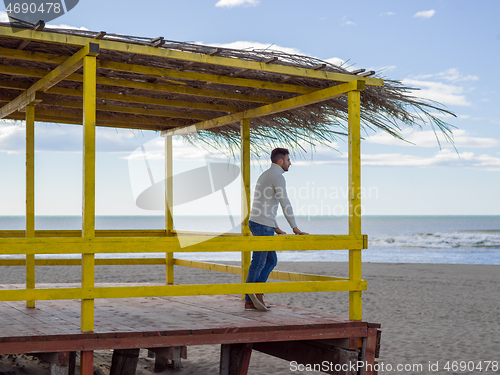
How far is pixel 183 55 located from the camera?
14.9ft

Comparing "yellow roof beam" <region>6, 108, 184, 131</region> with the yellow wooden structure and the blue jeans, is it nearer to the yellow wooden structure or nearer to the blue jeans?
the yellow wooden structure

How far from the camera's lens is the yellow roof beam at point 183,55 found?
13.2 feet

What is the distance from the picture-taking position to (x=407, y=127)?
6199mm

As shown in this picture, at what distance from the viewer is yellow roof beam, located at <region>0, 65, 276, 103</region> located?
5074 millimetres

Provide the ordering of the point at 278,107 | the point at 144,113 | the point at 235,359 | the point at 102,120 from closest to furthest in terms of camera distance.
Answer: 1. the point at 235,359
2. the point at 278,107
3. the point at 144,113
4. the point at 102,120

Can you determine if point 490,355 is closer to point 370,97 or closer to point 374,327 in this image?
point 374,327

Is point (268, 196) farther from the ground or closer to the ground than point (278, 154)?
closer to the ground

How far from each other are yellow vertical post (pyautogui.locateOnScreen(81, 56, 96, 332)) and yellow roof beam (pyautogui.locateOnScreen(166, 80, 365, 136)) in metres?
2.27

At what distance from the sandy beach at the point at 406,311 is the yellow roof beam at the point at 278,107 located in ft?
10.7

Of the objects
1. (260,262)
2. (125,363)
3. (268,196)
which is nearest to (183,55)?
(268,196)

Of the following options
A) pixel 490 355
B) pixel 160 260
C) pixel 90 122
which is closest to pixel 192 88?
pixel 90 122

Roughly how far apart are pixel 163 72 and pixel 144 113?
185cm

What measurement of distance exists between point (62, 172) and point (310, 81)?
47866 mm

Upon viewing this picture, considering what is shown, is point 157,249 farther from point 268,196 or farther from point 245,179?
point 245,179
